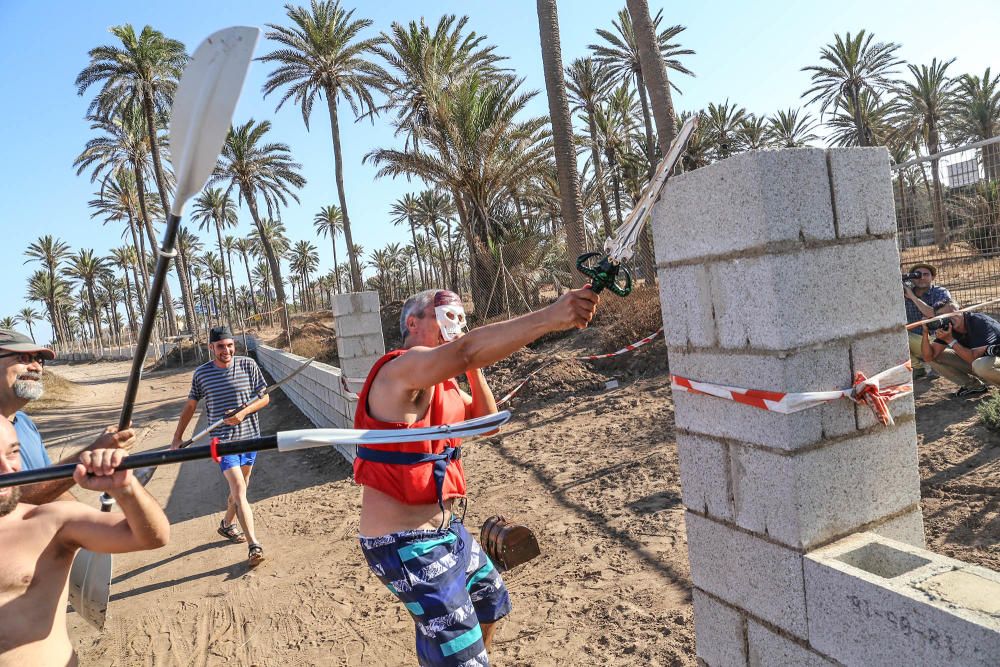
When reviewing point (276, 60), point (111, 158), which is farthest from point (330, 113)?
point (111, 158)

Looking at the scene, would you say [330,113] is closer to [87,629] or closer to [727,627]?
[87,629]

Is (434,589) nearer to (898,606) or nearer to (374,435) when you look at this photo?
(374,435)

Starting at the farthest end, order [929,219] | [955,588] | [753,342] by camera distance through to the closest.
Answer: [929,219] → [753,342] → [955,588]

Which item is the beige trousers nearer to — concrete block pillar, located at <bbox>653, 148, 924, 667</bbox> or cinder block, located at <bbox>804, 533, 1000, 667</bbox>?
concrete block pillar, located at <bbox>653, 148, 924, 667</bbox>

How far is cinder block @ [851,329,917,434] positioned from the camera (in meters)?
2.13

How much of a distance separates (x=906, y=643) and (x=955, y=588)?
196mm

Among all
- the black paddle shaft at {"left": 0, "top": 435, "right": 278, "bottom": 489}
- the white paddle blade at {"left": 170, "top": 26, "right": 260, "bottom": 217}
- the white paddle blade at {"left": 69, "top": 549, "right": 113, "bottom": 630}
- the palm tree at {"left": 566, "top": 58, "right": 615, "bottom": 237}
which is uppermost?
the palm tree at {"left": 566, "top": 58, "right": 615, "bottom": 237}

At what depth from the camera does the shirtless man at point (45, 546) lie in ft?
6.64

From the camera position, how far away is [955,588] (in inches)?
63.5

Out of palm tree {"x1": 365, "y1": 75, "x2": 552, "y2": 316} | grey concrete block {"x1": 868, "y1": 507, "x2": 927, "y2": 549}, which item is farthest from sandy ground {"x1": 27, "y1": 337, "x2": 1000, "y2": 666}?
palm tree {"x1": 365, "y1": 75, "x2": 552, "y2": 316}

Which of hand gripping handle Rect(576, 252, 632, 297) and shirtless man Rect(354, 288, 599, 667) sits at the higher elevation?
hand gripping handle Rect(576, 252, 632, 297)

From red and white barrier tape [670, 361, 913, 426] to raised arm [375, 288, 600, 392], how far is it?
0.62m

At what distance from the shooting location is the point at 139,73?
28.9m

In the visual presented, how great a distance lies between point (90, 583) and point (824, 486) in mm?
3418
